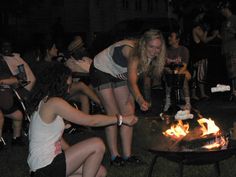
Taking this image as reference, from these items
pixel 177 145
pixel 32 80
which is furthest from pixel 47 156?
pixel 32 80

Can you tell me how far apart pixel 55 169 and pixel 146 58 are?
1956 mm

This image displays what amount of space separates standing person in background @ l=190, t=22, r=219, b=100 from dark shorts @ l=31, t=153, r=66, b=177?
904 centimetres

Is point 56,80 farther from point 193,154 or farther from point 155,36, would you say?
point 155,36

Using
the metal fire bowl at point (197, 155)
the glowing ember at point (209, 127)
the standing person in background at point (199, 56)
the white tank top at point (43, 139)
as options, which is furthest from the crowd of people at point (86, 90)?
the standing person in background at point (199, 56)

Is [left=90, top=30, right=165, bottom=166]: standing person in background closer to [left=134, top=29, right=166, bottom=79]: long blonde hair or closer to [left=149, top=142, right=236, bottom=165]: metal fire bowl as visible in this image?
[left=134, top=29, right=166, bottom=79]: long blonde hair

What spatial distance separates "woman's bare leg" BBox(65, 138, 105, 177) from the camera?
5.09m

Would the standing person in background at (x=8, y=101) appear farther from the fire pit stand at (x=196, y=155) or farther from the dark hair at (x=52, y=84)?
the fire pit stand at (x=196, y=155)

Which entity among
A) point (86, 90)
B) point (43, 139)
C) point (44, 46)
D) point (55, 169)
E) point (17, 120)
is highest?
point (44, 46)

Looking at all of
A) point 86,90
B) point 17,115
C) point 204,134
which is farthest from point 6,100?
point 204,134

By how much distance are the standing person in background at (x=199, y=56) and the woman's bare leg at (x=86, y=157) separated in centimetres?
879

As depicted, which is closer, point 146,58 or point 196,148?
point 196,148

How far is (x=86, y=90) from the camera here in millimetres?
9562

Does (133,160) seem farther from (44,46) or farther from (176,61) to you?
(176,61)

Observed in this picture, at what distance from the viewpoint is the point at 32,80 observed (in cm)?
895
